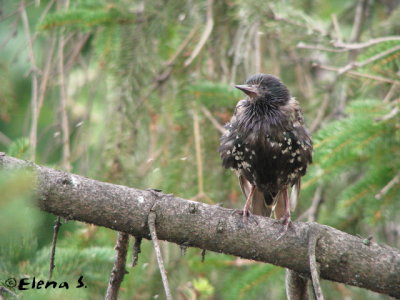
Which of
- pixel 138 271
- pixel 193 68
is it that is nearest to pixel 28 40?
pixel 193 68

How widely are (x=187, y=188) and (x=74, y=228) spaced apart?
85 cm

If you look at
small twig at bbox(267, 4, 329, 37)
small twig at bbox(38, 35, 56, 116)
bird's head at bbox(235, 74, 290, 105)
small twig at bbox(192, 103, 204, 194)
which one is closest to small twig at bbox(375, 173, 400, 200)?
bird's head at bbox(235, 74, 290, 105)

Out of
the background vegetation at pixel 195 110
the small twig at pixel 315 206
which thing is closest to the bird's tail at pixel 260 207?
the background vegetation at pixel 195 110

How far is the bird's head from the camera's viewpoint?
3949 mm

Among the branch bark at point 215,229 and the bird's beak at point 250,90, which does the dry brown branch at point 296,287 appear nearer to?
the branch bark at point 215,229

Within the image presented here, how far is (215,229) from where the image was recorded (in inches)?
105

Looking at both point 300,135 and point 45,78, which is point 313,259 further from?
point 45,78

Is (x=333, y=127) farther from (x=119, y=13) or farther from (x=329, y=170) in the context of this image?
(x=119, y=13)

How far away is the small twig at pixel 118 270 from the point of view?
2.42 meters

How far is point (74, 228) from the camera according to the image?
3.48 m

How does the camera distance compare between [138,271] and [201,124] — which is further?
[201,124]

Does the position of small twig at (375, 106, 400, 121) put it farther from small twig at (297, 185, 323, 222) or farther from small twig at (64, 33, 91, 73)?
small twig at (64, 33, 91, 73)

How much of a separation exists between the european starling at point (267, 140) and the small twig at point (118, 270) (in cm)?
133

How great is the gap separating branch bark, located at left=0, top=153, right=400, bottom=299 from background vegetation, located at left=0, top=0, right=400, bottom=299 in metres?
0.65
